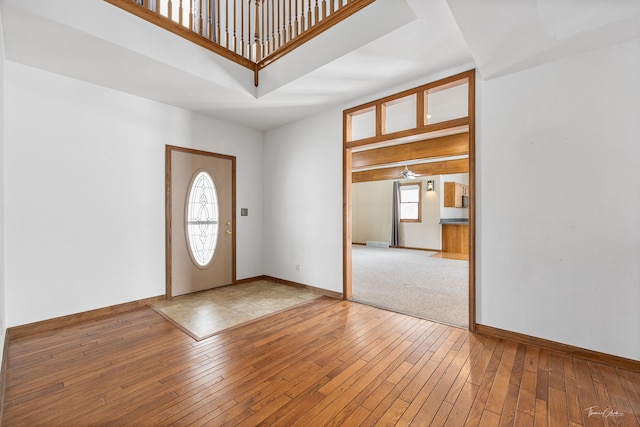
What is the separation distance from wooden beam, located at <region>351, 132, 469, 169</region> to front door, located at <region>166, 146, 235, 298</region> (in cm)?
358

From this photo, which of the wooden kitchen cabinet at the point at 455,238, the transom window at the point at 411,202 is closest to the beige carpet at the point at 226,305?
the wooden kitchen cabinet at the point at 455,238

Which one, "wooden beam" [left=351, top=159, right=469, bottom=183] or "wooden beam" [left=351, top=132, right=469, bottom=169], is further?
"wooden beam" [left=351, top=159, right=469, bottom=183]

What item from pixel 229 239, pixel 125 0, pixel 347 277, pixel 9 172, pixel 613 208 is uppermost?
pixel 125 0

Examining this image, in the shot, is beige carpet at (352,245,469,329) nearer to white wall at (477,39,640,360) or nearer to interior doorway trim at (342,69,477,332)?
interior doorway trim at (342,69,477,332)

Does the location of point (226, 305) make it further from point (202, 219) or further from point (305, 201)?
point (305, 201)

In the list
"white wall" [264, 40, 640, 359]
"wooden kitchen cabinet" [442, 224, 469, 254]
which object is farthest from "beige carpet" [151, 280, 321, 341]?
"wooden kitchen cabinet" [442, 224, 469, 254]

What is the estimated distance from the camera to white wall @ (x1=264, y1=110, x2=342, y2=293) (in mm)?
4172

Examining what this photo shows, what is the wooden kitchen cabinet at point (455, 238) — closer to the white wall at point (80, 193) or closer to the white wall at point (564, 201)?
the white wall at point (564, 201)

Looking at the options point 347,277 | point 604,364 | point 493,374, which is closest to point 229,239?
point 347,277

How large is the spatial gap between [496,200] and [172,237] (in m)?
4.05

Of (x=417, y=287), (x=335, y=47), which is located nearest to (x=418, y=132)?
(x=335, y=47)

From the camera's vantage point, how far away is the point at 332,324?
313 cm

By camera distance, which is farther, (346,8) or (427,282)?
(427,282)

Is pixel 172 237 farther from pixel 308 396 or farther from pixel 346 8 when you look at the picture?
pixel 346 8
